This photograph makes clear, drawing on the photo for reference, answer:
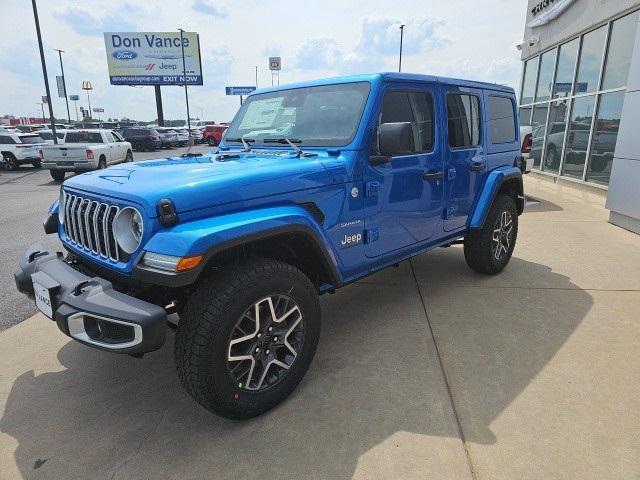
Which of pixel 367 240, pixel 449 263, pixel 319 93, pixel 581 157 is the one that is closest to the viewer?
pixel 367 240

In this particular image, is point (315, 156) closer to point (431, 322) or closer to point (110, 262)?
point (110, 262)

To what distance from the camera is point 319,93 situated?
3396mm

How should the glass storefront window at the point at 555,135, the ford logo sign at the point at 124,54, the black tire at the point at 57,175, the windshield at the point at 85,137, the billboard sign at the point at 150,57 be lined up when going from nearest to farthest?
the glass storefront window at the point at 555,135
the black tire at the point at 57,175
the windshield at the point at 85,137
the billboard sign at the point at 150,57
the ford logo sign at the point at 124,54

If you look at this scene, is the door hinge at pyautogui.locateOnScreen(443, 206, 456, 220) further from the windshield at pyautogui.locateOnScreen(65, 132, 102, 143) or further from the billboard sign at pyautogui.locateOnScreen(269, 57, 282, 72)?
the billboard sign at pyautogui.locateOnScreen(269, 57, 282, 72)

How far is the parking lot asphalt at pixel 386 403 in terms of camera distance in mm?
2174

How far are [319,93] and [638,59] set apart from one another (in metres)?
6.06

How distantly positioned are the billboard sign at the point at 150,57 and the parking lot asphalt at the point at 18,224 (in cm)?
2817

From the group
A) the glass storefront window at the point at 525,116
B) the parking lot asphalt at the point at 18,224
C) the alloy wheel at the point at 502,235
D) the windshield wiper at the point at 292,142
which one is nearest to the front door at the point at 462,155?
the alloy wheel at the point at 502,235

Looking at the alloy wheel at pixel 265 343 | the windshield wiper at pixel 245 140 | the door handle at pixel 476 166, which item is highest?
the windshield wiper at pixel 245 140

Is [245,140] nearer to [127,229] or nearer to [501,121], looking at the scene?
[127,229]

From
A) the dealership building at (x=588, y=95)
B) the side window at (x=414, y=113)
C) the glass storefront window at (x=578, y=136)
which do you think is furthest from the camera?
the glass storefront window at (x=578, y=136)

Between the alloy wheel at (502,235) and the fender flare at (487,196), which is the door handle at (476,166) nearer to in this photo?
the fender flare at (487,196)

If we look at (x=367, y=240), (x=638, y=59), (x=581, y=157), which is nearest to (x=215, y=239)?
(x=367, y=240)

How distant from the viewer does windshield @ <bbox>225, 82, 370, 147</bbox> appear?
3.11 metres
